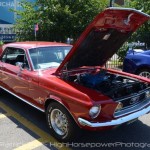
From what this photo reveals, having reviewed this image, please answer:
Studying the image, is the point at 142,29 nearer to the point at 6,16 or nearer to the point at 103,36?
the point at 103,36

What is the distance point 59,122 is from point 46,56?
5.03 feet

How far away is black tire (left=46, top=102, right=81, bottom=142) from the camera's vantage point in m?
4.22

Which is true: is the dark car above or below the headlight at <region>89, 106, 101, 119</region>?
above

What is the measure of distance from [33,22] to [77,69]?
796cm

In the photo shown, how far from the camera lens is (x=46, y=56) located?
5535 millimetres

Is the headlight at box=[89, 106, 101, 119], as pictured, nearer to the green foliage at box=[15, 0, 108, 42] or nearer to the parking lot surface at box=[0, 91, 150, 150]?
the parking lot surface at box=[0, 91, 150, 150]

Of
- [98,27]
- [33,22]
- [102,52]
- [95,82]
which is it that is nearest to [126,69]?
[102,52]

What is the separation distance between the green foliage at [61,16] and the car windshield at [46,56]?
6478mm

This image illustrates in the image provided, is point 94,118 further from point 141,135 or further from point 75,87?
point 141,135

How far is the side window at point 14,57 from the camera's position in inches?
219

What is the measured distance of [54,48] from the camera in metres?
5.81

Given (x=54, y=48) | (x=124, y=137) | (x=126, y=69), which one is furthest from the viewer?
(x=126, y=69)

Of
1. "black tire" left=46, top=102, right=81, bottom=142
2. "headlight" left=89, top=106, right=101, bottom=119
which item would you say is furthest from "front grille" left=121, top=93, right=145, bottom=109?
"black tire" left=46, top=102, right=81, bottom=142

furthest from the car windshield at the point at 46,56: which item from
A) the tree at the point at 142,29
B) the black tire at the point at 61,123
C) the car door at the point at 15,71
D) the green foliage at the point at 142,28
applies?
the tree at the point at 142,29
